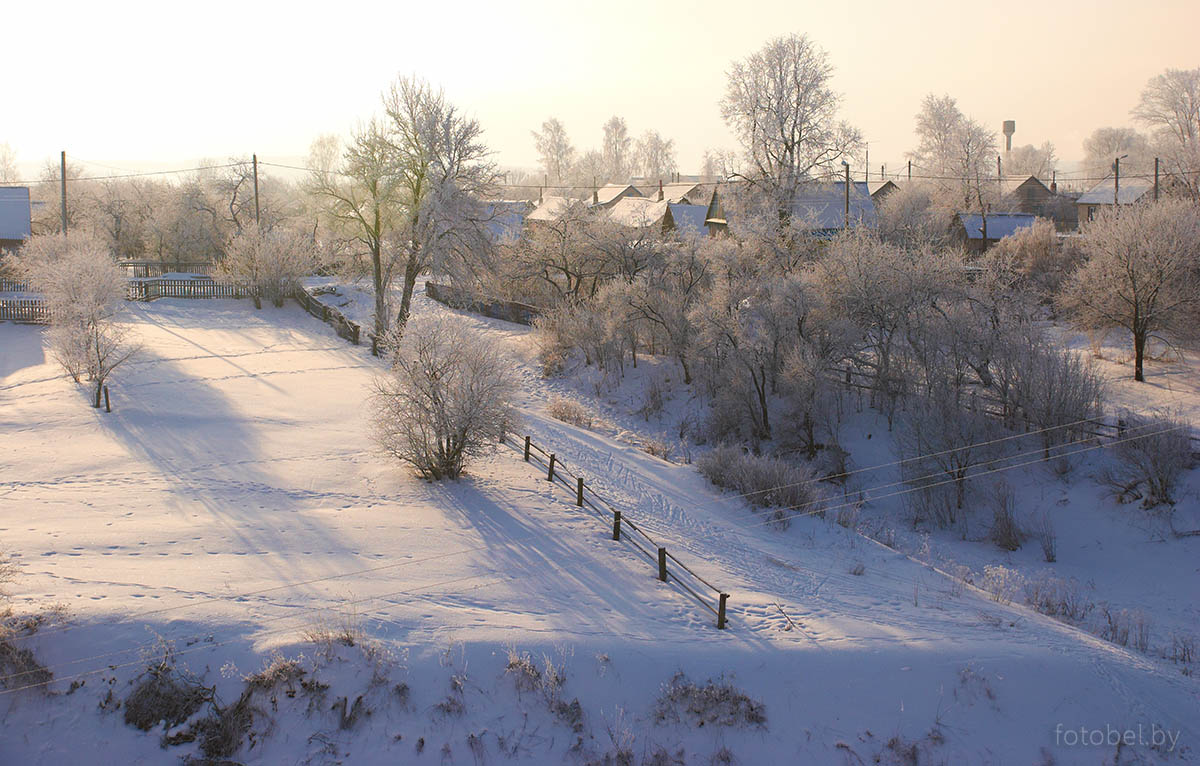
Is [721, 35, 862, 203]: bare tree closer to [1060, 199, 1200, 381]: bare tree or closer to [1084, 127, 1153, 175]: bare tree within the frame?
[1060, 199, 1200, 381]: bare tree

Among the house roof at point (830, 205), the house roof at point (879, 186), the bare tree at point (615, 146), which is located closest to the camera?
the house roof at point (830, 205)

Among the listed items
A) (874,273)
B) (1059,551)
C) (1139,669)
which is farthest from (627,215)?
(1139,669)

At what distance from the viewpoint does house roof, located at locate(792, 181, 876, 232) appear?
37.9 metres

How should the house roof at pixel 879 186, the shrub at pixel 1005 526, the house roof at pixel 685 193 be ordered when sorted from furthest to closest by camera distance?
the house roof at pixel 685 193 < the house roof at pixel 879 186 < the shrub at pixel 1005 526

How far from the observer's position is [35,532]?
38.4ft

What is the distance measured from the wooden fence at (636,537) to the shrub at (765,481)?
3735 mm

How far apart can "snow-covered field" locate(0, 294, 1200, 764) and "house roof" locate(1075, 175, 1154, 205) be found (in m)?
43.7

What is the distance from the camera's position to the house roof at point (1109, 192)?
51938 mm

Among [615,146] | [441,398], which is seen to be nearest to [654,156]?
[615,146]

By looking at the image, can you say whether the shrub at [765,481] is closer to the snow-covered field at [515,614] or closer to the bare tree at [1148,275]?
the snow-covered field at [515,614]

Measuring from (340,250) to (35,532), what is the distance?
97.3 ft

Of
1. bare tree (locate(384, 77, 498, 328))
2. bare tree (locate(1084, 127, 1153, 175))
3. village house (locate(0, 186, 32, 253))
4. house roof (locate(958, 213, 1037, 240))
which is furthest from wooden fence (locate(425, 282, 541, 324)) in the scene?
bare tree (locate(1084, 127, 1153, 175))

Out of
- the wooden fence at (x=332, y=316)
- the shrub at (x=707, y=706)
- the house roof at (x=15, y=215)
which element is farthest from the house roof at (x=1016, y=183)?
the house roof at (x=15, y=215)

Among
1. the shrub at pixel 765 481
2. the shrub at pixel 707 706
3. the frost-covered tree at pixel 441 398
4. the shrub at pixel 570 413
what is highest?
the frost-covered tree at pixel 441 398
